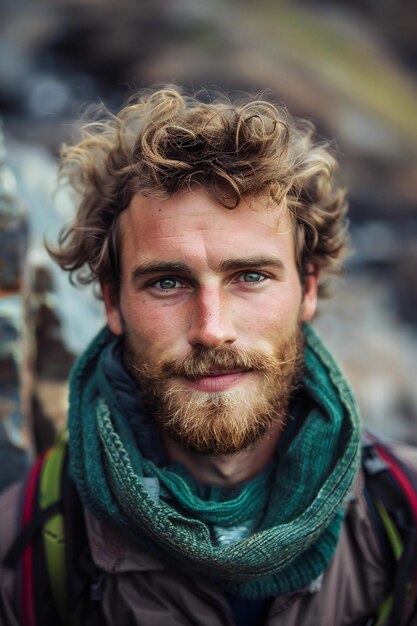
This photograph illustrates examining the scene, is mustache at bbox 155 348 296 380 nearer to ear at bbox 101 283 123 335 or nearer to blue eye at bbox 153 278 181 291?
A: blue eye at bbox 153 278 181 291

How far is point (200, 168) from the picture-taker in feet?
6.92

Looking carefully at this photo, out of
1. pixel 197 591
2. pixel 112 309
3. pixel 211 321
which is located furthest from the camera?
pixel 112 309

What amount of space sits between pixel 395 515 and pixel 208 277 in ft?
3.51

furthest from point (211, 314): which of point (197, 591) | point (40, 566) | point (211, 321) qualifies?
point (40, 566)

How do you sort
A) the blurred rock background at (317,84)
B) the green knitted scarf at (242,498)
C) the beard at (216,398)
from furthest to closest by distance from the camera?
the blurred rock background at (317,84) → the beard at (216,398) → the green knitted scarf at (242,498)

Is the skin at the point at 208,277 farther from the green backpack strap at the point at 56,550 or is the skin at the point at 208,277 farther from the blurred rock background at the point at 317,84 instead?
the blurred rock background at the point at 317,84

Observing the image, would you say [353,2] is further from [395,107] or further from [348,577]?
[348,577]

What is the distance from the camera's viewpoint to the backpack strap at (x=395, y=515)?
2.11 meters

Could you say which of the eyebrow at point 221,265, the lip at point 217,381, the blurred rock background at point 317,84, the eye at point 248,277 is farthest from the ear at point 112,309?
the blurred rock background at point 317,84

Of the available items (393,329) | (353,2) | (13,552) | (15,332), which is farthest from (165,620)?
(353,2)

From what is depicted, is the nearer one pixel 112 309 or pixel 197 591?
pixel 197 591

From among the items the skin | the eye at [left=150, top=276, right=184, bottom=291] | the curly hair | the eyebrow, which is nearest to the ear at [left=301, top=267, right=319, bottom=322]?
the curly hair

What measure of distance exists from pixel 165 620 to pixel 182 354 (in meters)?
0.88

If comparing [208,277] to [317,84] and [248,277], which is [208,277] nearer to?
[248,277]
